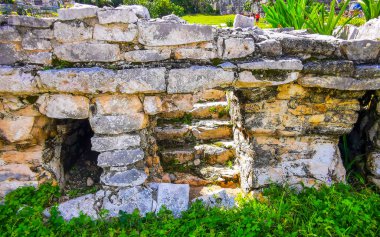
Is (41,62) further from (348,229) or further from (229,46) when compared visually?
(348,229)

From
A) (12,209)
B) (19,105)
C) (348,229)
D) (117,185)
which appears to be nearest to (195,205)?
(117,185)

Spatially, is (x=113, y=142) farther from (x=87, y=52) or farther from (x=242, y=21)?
(x=242, y=21)

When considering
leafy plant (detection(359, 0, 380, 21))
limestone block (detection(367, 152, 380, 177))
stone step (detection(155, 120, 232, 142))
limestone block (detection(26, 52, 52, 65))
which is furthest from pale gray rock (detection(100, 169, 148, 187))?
leafy plant (detection(359, 0, 380, 21))

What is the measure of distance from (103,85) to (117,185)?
3.36ft

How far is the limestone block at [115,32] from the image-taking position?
8.49 feet

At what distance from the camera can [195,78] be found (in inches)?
108

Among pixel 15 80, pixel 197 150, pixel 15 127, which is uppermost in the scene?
pixel 15 80

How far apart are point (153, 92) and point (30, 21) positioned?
4.06 feet

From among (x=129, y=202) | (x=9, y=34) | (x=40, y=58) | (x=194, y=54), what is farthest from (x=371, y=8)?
(x=9, y=34)

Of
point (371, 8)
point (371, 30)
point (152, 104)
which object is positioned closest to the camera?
point (152, 104)

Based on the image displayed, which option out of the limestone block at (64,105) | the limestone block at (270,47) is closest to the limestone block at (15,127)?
the limestone block at (64,105)

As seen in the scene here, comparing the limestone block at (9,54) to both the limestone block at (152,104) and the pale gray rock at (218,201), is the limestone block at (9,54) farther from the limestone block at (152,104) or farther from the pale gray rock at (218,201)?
the pale gray rock at (218,201)

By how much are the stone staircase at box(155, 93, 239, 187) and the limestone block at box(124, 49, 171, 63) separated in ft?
6.09

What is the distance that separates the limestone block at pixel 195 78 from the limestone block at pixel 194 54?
12 cm
